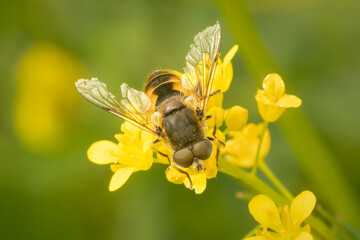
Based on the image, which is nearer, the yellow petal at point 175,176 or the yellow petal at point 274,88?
the yellow petal at point 175,176

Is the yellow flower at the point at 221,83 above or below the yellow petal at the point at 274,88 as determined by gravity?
above

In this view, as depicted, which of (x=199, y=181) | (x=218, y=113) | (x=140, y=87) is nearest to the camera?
(x=199, y=181)

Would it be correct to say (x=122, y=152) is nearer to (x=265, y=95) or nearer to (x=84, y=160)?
(x=265, y=95)

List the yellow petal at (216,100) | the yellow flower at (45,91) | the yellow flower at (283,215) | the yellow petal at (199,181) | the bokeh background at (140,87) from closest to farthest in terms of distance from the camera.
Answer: the yellow flower at (283,215) < the yellow petal at (199,181) < the yellow petal at (216,100) < the bokeh background at (140,87) < the yellow flower at (45,91)

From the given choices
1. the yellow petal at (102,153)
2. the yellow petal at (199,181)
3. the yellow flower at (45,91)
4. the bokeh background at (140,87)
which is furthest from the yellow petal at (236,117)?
the yellow flower at (45,91)

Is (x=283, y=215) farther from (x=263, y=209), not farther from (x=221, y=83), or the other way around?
(x=221, y=83)

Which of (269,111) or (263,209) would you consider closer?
(263,209)

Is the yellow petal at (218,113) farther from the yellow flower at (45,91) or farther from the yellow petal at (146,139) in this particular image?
the yellow flower at (45,91)

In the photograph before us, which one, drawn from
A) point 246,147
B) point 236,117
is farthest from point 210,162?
point 246,147
